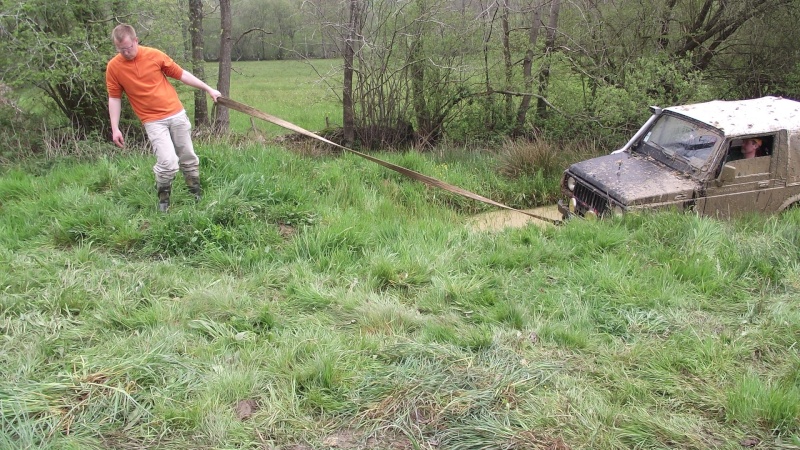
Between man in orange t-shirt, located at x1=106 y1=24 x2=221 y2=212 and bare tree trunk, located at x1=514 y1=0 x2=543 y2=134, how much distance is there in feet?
24.4

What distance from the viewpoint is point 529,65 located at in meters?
11.9

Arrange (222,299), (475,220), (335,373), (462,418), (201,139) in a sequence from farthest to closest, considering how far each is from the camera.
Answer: (201,139) < (475,220) < (222,299) < (335,373) < (462,418)

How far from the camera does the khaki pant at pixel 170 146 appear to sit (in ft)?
19.2

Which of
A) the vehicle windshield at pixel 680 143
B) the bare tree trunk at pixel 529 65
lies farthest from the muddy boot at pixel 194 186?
the bare tree trunk at pixel 529 65

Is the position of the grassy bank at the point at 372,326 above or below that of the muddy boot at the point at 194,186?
below

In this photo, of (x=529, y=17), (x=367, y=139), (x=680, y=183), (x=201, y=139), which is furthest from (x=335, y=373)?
(x=529, y=17)

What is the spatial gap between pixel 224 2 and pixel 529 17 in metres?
6.90

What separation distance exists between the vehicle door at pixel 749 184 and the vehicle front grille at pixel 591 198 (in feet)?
3.10

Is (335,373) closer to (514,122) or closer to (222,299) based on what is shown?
(222,299)

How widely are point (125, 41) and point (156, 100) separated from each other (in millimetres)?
619

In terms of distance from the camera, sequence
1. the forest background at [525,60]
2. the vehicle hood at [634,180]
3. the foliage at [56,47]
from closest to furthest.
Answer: the vehicle hood at [634,180], the foliage at [56,47], the forest background at [525,60]

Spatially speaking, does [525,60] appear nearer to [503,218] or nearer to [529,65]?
[529,65]

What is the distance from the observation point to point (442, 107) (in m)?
12.2

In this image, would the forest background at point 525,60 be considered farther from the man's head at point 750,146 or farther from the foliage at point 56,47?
the man's head at point 750,146
